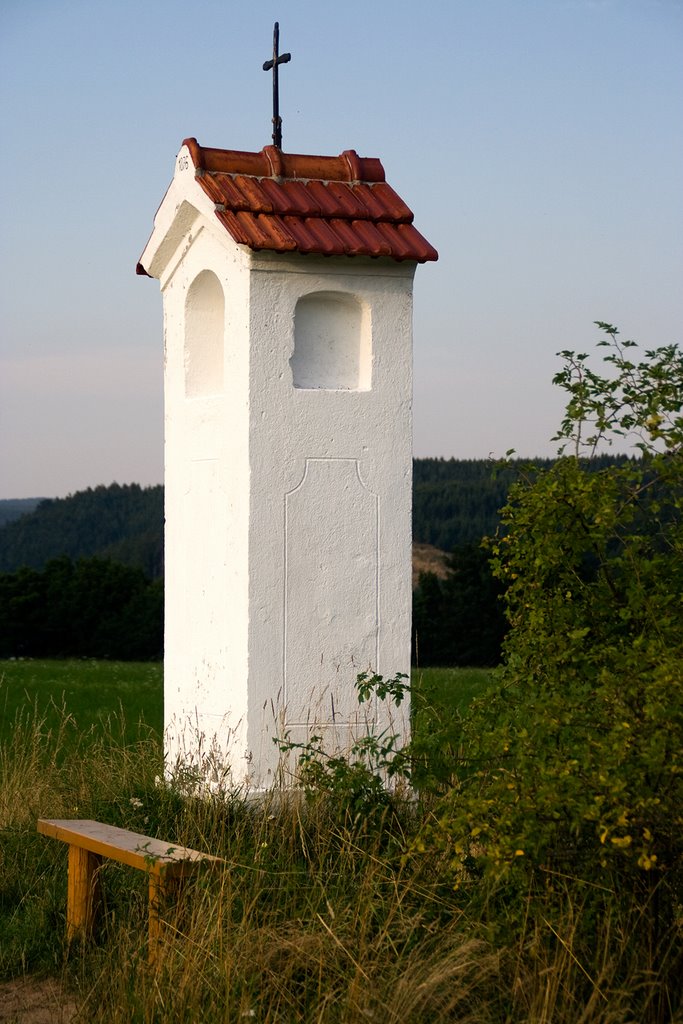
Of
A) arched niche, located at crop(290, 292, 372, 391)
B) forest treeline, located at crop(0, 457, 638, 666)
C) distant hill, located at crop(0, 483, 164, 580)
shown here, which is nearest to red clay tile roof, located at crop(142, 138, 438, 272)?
arched niche, located at crop(290, 292, 372, 391)

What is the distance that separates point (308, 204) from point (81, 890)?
399 centimetres

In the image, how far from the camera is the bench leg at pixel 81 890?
19.8 ft

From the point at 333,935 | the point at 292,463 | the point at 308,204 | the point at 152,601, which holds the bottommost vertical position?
the point at 333,935

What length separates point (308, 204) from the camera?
7832mm

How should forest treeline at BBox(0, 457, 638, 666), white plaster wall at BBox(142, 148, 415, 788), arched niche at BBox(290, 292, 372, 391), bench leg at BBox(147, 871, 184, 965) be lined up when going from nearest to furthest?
bench leg at BBox(147, 871, 184, 965) < white plaster wall at BBox(142, 148, 415, 788) < arched niche at BBox(290, 292, 372, 391) < forest treeline at BBox(0, 457, 638, 666)

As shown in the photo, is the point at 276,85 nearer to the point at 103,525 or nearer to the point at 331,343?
the point at 331,343

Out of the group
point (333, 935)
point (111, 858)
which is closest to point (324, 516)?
point (111, 858)

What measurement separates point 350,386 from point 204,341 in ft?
3.61

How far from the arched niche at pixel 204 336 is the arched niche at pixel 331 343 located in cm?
76

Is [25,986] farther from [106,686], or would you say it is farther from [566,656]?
[106,686]

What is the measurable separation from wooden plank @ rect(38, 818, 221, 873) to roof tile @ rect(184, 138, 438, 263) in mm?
3179

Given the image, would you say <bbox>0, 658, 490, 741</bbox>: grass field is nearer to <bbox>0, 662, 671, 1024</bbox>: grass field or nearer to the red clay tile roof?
the red clay tile roof

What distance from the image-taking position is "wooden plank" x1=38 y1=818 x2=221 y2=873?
5.49 meters

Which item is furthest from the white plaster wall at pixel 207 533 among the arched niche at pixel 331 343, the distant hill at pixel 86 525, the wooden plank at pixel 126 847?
the distant hill at pixel 86 525
